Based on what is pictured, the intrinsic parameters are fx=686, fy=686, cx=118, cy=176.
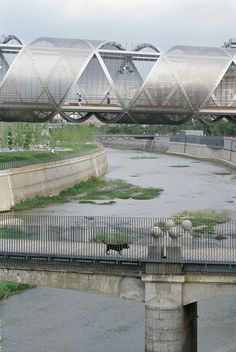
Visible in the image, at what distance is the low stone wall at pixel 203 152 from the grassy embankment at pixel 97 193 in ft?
116

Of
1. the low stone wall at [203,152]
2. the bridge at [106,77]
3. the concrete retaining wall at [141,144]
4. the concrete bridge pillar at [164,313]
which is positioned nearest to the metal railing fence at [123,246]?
the concrete bridge pillar at [164,313]

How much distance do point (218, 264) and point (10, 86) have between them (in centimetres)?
2312

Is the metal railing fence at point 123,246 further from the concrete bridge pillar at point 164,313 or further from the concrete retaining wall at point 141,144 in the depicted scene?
the concrete retaining wall at point 141,144

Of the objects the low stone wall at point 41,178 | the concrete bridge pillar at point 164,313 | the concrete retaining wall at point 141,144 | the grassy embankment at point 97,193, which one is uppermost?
the concrete bridge pillar at point 164,313

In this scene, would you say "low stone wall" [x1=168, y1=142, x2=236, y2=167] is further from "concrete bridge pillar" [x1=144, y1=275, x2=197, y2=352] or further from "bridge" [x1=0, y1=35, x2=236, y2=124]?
"concrete bridge pillar" [x1=144, y1=275, x2=197, y2=352]

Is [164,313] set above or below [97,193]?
above

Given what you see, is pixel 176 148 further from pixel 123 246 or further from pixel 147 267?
pixel 147 267

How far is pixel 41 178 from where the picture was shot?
5641 cm

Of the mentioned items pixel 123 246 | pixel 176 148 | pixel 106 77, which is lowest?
pixel 176 148

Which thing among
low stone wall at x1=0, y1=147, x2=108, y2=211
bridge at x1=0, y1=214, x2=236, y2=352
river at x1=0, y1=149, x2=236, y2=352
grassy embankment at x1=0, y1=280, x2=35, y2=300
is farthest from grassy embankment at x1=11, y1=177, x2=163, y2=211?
bridge at x1=0, y1=214, x2=236, y2=352

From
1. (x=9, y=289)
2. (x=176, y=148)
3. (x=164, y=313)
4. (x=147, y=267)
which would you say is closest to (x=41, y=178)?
(x=9, y=289)

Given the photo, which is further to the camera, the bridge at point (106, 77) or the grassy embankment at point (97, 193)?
the grassy embankment at point (97, 193)

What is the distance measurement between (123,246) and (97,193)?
44.1m

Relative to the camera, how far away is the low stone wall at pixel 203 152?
10969 cm
